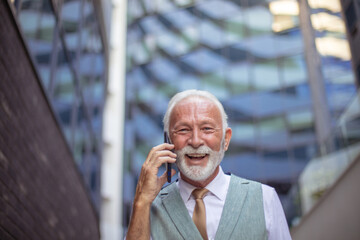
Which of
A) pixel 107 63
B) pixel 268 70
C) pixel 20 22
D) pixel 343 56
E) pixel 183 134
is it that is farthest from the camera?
pixel 268 70

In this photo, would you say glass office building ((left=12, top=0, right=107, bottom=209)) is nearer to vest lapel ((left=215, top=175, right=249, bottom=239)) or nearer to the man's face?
the man's face

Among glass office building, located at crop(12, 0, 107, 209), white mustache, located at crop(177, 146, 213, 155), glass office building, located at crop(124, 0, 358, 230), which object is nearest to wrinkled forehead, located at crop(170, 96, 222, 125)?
white mustache, located at crop(177, 146, 213, 155)

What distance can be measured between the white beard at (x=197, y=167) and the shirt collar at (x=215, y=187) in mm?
60

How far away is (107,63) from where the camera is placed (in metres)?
14.3

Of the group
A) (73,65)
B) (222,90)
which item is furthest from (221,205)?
(222,90)

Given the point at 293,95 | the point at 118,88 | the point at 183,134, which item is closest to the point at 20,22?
the point at 183,134

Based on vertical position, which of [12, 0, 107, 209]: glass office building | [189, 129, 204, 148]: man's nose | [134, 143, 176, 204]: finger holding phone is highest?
[12, 0, 107, 209]: glass office building

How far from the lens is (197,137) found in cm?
181

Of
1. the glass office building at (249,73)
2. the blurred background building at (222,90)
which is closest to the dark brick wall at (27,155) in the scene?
the blurred background building at (222,90)

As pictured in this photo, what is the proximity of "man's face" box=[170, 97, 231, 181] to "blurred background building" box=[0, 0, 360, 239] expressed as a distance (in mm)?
5121

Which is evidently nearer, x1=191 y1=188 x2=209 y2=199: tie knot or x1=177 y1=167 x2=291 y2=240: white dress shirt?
x1=177 y1=167 x2=291 y2=240: white dress shirt

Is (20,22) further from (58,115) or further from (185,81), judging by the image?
(185,81)

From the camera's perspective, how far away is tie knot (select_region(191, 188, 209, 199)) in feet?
6.01

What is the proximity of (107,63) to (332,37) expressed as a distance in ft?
31.1
